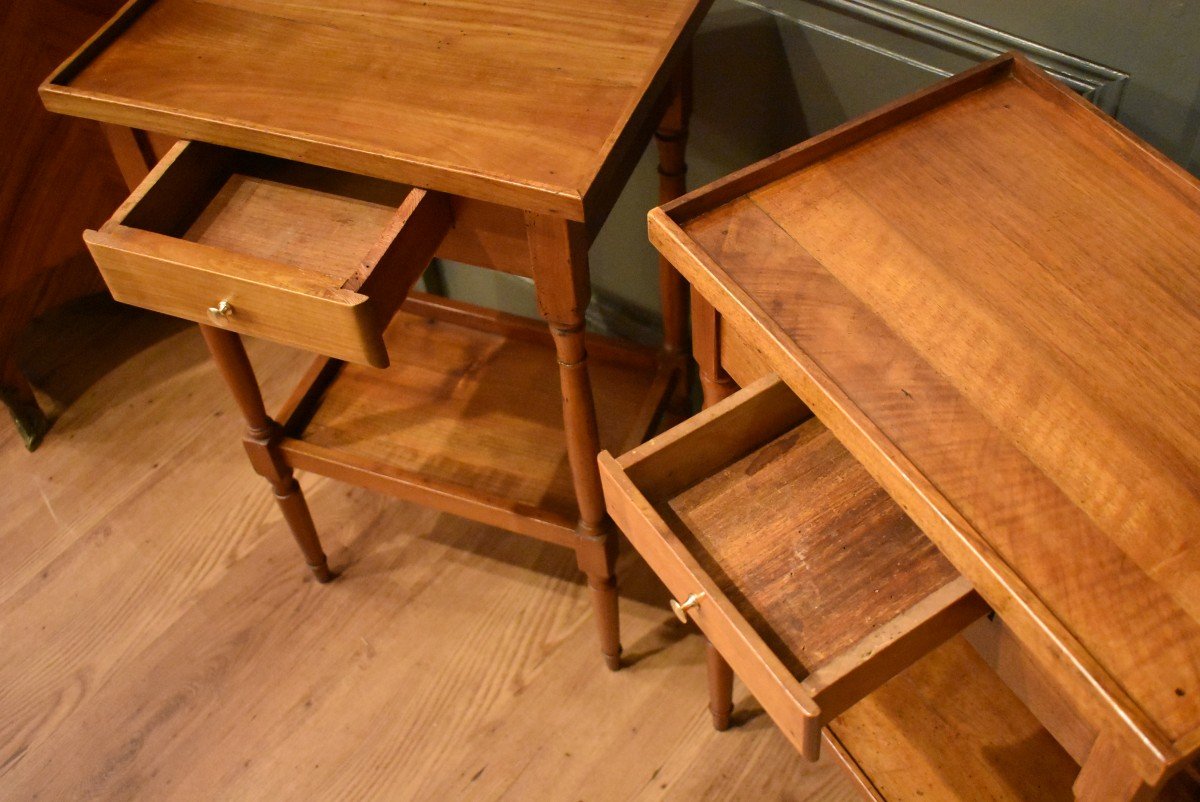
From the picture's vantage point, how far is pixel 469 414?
1.51m

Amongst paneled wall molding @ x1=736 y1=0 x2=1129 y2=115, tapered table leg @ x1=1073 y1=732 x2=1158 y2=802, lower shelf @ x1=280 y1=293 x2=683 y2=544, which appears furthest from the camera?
lower shelf @ x1=280 y1=293 x2=683 y2=544

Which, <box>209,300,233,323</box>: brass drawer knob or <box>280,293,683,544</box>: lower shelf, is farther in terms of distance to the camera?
<box>280,293,683,544</box>: lower shelf

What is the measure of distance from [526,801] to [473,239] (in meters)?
0.74

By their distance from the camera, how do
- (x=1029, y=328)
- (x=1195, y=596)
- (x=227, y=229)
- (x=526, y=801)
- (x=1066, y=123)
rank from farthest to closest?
1. (x=526, y=801)
2. (x=227, y=229)
3. (x=1066, y=123)
4. (x=1029, y=328)
5. (x=1195, y=596)

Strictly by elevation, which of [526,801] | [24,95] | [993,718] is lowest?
[526,801]

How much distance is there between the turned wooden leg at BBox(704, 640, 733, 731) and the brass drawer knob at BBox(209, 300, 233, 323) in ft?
2.19

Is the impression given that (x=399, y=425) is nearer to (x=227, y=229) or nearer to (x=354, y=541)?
(x=354, y=541)

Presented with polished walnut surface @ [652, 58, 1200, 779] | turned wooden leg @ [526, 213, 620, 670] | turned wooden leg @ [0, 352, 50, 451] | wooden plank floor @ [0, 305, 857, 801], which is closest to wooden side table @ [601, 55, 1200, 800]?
polished walnut surface @ [652, 58, 1200, 779]

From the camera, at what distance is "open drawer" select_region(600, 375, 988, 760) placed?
82 centimetres

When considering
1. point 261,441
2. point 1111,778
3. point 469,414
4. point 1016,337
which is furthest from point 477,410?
point 1111,778

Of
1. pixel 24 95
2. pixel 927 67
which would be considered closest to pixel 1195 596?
pixel 927 67

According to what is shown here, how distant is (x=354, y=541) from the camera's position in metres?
1.71

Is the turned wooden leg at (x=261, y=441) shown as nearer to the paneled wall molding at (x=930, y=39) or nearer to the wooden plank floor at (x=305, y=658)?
the wooden plank floor at (x=305, y=658)

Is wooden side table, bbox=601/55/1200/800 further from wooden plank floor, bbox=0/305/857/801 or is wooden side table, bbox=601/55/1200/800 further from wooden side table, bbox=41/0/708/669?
wooden plank floor, bbox=0/305/857/801
